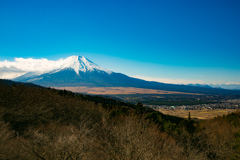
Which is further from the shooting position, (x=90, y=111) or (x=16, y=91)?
(x=90, y=111)

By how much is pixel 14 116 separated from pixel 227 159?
31443 millimetres

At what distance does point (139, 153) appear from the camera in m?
9.07

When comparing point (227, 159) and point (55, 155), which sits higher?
point (55, 155)

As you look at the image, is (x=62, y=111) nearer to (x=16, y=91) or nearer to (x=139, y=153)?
(x=16, y=91)

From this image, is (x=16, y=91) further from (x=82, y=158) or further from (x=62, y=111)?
(x=82, y=158)

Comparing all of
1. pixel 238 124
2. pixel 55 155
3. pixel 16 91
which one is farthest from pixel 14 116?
pixel 238 124

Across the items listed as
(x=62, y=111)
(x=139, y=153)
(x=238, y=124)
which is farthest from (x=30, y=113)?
(x=238, y=124)

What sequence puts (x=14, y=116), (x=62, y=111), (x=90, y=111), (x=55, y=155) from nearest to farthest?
(x=55, y=155), (x=14, y=116), (x=62, y=111), (x=90, y=111)

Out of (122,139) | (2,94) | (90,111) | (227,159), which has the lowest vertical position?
(227,159)

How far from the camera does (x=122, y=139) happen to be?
998cm

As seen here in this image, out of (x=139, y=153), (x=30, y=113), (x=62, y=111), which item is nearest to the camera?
(x=139, y=153)

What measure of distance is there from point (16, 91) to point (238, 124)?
193 feet

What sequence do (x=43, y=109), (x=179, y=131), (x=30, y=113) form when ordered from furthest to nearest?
(x=179, y=131) < (x=43, y=109) < (x=30, y=113)

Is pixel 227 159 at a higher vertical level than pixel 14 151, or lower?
lower
